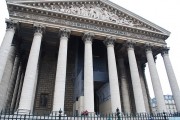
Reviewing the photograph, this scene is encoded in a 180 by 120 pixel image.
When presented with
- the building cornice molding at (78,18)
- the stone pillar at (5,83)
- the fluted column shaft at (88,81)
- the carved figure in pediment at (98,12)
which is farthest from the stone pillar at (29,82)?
the carved figure in pediment at (98,12)

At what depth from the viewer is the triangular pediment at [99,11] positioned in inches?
708

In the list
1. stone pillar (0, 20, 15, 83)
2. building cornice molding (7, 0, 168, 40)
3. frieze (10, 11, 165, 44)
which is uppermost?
building cornice molding (7, 0, 168, 40)

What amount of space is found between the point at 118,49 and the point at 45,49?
8904 millimetres

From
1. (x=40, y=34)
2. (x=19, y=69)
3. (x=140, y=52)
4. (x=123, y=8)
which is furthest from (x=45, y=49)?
(x=140, y=52)

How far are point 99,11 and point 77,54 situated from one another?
5476 mm

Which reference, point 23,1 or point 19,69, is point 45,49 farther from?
point 23,1

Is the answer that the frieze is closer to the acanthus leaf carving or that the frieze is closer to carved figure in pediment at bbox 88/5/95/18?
the acanthus leaf carving

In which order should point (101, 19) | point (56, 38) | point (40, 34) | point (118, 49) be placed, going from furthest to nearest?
point (118, 49) < point (56, 38) < point (101, 19) < point (40, 34)

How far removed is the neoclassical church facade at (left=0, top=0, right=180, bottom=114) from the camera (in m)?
15.5

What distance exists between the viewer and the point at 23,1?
56.1 ft

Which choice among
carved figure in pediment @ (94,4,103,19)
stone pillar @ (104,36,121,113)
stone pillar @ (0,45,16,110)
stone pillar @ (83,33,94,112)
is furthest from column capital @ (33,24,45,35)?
stone pillar @ (104,36,121,113)

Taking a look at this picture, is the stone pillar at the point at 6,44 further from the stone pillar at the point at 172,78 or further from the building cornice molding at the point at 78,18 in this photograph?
the stone pillar at the point at 172,78

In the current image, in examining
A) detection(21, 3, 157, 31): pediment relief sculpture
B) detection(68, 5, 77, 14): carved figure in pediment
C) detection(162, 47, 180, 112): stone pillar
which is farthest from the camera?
detection(68, 5, 77, 14): carved figure in pediment

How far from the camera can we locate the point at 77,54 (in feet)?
68.3
